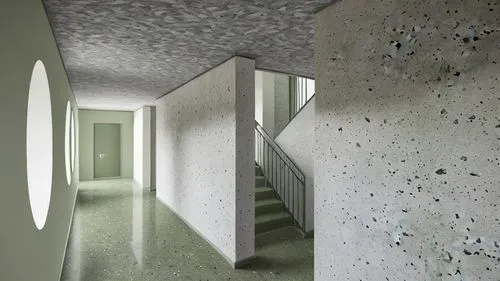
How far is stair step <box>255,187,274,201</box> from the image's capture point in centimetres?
433

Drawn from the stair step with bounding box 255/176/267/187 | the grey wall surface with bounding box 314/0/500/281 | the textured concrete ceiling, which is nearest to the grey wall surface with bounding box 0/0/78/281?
the textured concrete ceiling

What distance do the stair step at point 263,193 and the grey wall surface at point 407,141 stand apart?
259 cm

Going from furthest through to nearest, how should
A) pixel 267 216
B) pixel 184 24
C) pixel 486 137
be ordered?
pixel 267 216 → pixel 184 24 → pixel 486 137

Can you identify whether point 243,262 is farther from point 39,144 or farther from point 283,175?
point 39,144

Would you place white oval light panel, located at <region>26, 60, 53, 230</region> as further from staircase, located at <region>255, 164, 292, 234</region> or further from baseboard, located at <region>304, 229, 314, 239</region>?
baseboard, located at <region>304, 229, 314, 239</region>

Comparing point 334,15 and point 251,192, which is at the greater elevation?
point 334,15

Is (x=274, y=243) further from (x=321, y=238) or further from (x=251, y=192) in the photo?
(x=321, y=238)

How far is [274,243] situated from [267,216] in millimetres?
595

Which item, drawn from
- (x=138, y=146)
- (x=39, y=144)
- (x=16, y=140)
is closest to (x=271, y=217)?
(x=39, y=144)

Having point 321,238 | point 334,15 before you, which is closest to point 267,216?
point 321,238

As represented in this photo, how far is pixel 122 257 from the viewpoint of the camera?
3055mm

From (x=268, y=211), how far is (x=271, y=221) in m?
0.28

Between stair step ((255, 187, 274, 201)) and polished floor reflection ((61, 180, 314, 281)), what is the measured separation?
70 centimetres

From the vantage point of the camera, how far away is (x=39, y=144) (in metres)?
1.97
